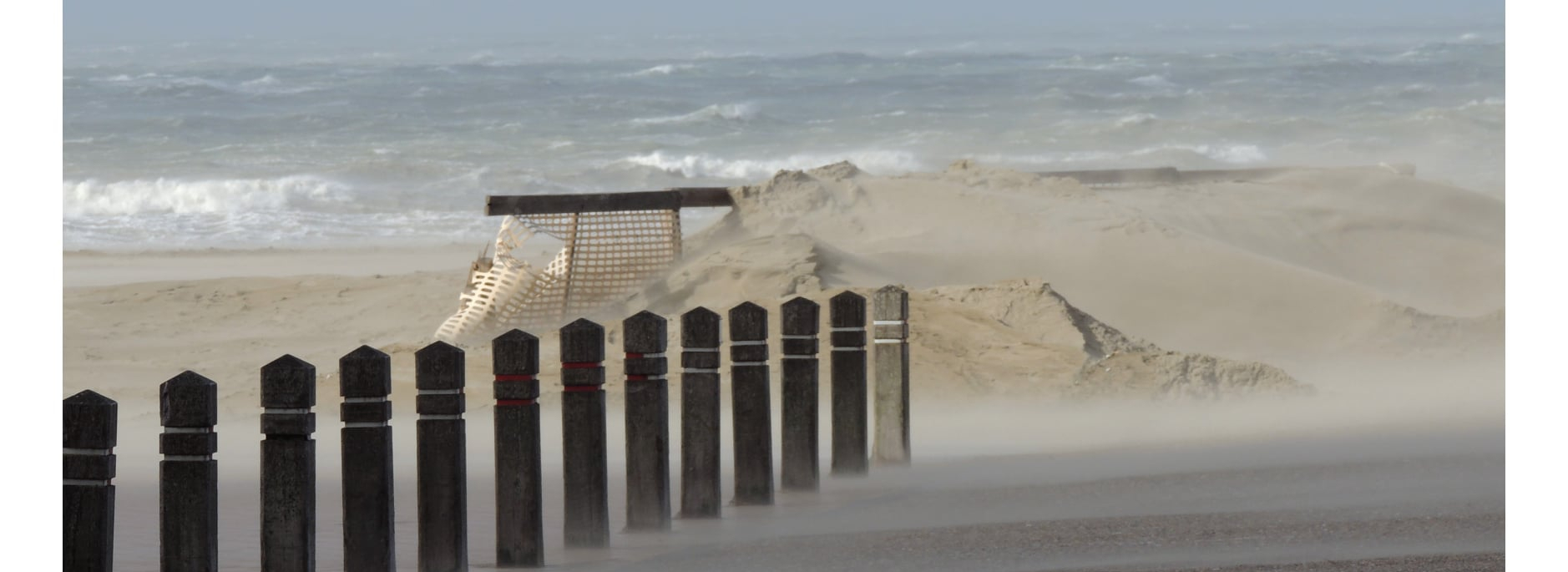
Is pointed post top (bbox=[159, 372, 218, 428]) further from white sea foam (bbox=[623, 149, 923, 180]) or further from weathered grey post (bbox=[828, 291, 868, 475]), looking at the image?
white sea foam (bbox=[623, 149, 923, 180])

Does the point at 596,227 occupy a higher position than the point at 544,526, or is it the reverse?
the point at 596,227

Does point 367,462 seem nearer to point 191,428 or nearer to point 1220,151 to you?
point 191,428

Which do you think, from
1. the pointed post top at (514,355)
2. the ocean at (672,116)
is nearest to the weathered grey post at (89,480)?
the pointed post top at (514,355)

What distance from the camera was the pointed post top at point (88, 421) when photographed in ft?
18.0

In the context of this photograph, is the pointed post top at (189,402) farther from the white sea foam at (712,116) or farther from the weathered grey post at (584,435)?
the white sea foam at (712,116)

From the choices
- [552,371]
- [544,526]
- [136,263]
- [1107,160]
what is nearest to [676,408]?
[552,371]

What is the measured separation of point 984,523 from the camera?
23.4 ft

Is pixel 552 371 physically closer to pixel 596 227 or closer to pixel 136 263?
pixel 596 227

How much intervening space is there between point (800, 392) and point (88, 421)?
317 centimetres

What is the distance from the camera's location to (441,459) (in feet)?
20.0

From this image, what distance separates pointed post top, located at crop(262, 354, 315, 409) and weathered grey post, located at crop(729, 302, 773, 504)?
2.11m

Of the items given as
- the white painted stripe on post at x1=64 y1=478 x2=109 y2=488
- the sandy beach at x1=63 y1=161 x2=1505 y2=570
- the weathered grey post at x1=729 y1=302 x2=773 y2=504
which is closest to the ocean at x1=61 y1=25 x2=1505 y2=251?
the sandy beach at x1=63 y1=161 x2=1505 y2=570

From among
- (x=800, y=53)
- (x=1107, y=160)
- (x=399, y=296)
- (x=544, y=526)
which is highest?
(x=800, y=53)

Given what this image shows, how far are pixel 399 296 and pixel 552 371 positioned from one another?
24.2ft
